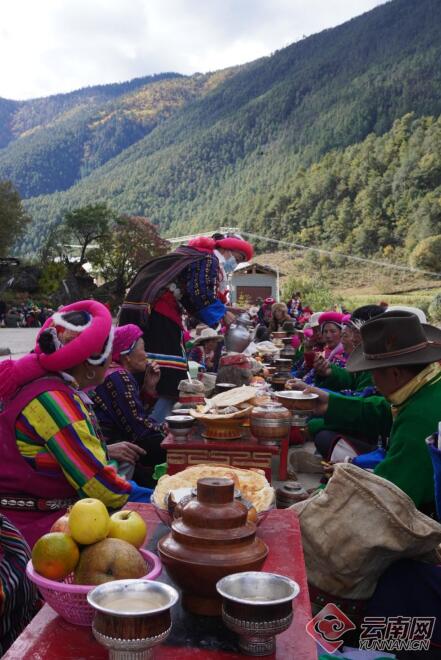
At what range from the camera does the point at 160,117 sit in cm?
17312

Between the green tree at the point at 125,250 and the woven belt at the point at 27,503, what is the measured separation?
44303 mm

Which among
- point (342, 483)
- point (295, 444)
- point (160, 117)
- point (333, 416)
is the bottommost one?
point (295, 444)

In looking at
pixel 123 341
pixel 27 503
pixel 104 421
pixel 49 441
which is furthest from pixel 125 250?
pixel 49 441

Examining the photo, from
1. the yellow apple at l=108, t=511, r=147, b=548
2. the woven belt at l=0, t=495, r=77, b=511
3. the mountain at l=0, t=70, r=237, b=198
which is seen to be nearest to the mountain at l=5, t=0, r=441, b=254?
the mountain at l=0, t=70, r=237, b=198

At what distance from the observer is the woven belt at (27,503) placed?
8.11 ft

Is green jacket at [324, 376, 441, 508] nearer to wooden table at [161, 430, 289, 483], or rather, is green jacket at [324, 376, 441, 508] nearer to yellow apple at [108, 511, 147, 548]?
wooden table at [161, 430, 289, 483]

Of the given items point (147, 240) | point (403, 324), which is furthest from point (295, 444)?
point (147, 240)

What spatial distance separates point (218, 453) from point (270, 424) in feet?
1.03

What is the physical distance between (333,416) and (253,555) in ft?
8.05

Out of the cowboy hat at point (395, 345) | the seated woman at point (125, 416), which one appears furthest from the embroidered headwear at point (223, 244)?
the cowboy hat at point (395, 345)

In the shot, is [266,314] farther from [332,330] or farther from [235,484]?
[235,484]

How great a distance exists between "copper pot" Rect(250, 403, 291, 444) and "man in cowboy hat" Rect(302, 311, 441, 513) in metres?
0.55

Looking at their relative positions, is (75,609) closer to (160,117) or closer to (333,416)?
(333,416)

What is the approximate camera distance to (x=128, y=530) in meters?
1.64
